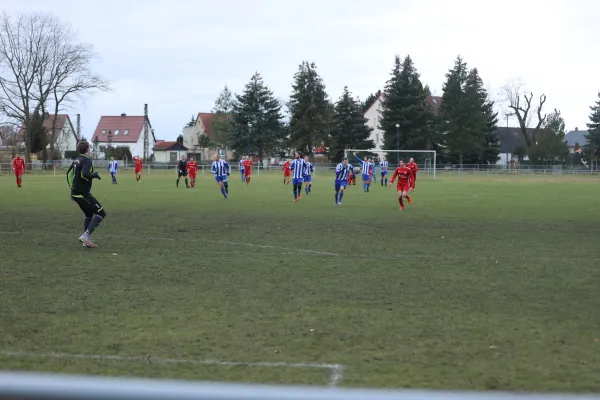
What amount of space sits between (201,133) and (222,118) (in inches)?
688

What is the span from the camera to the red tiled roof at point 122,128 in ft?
383

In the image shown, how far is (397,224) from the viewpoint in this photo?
17.2 m

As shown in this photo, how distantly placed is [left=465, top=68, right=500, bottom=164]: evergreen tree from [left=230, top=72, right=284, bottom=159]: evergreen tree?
2517cm

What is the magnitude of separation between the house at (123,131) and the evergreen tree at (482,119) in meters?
58.2

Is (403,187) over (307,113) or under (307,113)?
under

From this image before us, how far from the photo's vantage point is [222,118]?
109 metres

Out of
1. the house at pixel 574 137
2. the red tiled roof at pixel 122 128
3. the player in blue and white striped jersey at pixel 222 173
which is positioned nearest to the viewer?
the player in blue and white striped jersey at pixel 222 173

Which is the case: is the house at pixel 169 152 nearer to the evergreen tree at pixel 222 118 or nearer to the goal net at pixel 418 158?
the evergreen tree at pixel 222 118

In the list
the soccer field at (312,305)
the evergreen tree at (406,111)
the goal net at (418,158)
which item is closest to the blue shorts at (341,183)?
the soccer field at (312,305)

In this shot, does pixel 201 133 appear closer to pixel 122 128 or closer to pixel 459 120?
pixel 122 128

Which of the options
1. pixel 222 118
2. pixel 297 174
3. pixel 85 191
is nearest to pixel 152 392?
pixel 85 191

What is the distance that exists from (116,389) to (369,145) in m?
86.7

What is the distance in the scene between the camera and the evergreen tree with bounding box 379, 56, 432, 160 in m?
82.1

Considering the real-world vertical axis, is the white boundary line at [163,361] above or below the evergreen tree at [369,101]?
below
